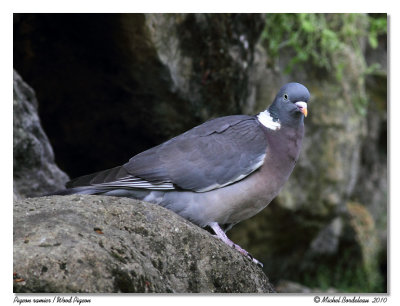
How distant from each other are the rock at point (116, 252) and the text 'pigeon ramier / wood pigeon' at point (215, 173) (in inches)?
14.0

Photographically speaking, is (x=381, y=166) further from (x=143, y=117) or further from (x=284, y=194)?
(x=143, y=117)

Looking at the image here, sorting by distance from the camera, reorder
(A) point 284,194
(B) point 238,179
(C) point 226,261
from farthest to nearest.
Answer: (A) point 284,194
(B) point 238,179
(C) point 226,261

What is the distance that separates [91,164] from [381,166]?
3.62 m

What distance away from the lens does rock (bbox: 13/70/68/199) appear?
4.21m

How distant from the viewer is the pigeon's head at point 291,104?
384 centimetres

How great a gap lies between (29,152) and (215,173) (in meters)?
1.45

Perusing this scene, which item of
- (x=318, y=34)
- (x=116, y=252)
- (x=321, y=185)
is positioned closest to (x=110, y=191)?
(x=116, y=252)

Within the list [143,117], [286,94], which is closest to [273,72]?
[143,117]

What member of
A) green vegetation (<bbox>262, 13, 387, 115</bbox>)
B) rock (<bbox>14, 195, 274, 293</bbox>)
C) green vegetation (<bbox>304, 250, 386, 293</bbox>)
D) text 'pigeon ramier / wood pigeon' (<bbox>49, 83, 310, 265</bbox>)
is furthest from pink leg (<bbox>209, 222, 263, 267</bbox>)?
green vegetation (<bbox>304, 250, 386, 293</bbox>)

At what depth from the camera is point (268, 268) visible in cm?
628

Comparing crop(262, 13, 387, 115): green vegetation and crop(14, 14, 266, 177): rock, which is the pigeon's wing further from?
crop(262, 13, 387, 115): green vegetation

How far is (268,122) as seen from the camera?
403 centimetres

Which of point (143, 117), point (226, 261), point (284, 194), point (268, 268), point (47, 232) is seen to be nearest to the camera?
point (47, 232)

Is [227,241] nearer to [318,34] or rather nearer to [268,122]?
[268,122]
